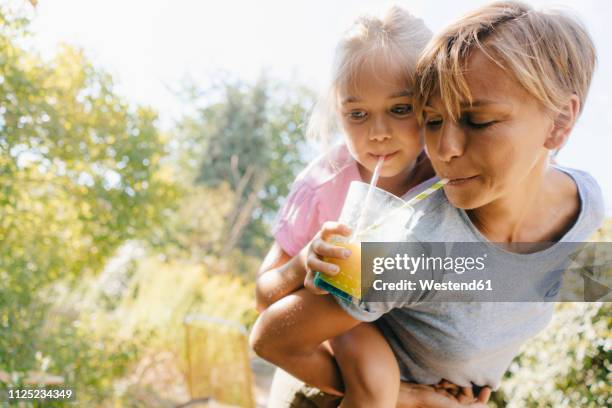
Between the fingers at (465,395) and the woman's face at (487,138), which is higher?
the woman's face at (487,138)

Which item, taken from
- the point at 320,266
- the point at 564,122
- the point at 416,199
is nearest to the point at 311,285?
the point at 320,266

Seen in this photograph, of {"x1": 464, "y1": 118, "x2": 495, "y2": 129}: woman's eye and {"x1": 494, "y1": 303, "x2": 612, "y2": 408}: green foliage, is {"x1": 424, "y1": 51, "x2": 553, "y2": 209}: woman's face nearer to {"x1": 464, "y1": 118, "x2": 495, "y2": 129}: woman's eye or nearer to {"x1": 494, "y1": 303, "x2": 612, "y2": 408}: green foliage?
{"x1": 464, "y1": 118, "x2": 495, "y2": 129}: woman's eye

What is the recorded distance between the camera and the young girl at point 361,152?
1329 mm

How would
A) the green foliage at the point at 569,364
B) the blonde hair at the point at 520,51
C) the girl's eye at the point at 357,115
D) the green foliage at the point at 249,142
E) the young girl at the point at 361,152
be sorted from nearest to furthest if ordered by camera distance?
the blonde hair at the point at 520,51 < the young girl at the point at 361,152 < the girl's eye at the point at 357,115 < the green foliage at the point at 569,364 < the green foliage at the point at 249,142

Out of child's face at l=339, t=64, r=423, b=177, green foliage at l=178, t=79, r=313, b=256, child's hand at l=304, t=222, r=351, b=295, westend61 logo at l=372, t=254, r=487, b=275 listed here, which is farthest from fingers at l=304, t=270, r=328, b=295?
green foliage at l=178, t=79, r=313, b=256

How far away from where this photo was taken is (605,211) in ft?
4.76

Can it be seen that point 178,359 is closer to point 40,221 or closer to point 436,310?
point 40,221

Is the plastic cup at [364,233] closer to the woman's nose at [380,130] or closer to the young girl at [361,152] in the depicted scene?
the young girl at [361,152]

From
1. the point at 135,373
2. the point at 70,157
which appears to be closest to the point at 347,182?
the point at 70,157

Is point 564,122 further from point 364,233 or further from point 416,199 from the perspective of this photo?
point 364,233

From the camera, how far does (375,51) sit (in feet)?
5.15

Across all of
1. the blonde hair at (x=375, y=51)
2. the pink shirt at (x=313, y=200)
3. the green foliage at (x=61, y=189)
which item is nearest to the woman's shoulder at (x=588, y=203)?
the blonde hair at (x=375, y=51)

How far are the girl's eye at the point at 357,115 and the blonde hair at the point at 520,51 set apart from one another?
0.46 metres

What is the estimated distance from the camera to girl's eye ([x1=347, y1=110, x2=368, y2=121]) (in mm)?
1614
